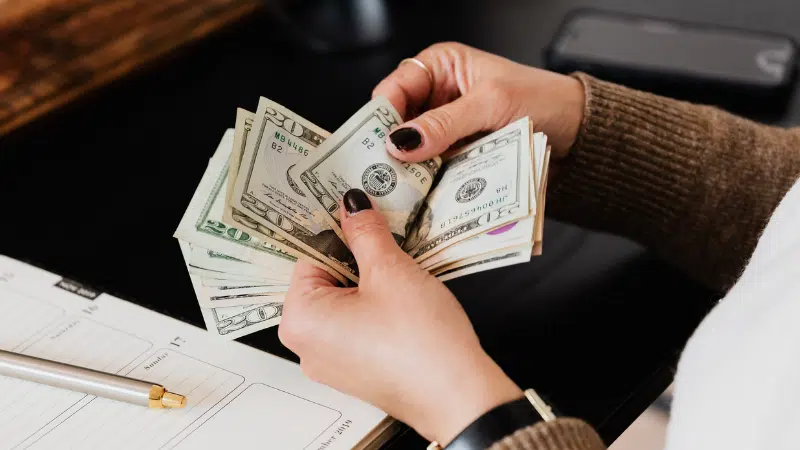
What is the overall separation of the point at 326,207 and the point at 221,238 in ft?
0.31

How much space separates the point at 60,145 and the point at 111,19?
0.68 feet

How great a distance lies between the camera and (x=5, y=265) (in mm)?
712

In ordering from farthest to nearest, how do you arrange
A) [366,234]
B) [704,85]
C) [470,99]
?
[704,85] < [470,99] < [366,234]

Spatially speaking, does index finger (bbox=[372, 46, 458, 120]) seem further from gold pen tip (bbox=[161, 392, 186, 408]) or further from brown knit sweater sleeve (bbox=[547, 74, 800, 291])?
gold pen tip (bbox=[161, 392, 186, 408])

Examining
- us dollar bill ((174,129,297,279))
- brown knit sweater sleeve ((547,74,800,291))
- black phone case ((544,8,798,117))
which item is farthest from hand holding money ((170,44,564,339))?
black phone case ((544,8,798,117))

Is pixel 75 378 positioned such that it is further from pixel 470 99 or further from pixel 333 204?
pixel 470 99

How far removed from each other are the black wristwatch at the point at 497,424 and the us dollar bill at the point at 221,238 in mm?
238

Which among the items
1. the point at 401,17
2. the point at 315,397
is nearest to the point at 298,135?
the point at 315,397

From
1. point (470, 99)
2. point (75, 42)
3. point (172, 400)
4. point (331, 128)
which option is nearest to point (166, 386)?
point (172, 400)

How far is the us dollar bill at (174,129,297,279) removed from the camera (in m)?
0.63

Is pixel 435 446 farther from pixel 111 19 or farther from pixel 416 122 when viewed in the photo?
pixel 111 19

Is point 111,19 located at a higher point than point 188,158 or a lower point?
higher

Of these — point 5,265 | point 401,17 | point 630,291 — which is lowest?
point 630,291

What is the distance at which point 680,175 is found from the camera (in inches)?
29.6
